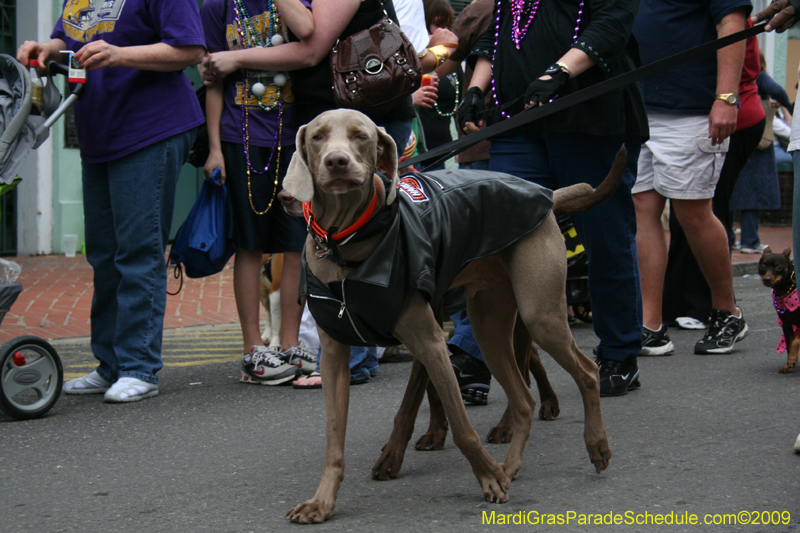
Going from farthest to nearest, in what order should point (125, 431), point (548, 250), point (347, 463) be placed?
1. point (125, 431)
2. point (347, 463)
3. point (548, 250)

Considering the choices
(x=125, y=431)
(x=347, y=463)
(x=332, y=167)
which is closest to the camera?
(x=332, y=167)

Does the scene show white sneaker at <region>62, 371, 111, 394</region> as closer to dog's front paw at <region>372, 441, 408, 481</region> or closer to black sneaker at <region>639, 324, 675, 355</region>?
dog's front paw at <region>372, 441, 408, 481</region>

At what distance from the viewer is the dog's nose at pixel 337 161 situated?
268 cm

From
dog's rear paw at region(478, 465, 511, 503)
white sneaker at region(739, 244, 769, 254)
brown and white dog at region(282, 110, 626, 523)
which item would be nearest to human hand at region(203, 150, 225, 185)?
brown and white dog at region(282, 110, 626, 523)

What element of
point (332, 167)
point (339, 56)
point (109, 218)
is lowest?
point (109, 218)

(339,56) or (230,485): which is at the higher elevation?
(339,56)

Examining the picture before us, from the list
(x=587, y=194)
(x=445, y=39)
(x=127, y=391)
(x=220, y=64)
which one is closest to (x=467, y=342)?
(x=587, y=194)

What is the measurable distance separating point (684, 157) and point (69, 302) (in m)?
5.51

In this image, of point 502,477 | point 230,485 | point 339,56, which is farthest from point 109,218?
point 502,477

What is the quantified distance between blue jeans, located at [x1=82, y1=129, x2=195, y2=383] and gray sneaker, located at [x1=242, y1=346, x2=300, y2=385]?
0.52 m

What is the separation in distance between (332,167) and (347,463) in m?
1.33

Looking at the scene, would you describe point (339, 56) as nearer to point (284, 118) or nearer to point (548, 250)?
point (284, 118)

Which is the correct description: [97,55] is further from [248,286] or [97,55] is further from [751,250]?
[751,250]

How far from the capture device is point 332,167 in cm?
269
